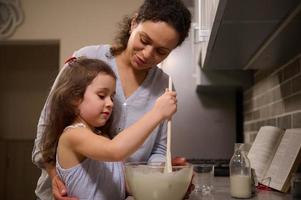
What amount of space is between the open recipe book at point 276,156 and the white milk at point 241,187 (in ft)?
0.43

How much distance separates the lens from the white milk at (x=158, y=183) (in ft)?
2.90

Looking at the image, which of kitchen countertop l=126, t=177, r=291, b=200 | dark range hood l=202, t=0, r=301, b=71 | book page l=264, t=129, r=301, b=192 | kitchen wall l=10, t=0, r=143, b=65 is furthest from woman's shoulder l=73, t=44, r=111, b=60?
kitchen wall l=10, t=0, r=143, b=65

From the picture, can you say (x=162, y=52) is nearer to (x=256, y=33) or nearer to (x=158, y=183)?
(x=256, y=33)

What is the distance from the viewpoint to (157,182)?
88 centimetres

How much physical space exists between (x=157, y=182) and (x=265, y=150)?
28.1 inches

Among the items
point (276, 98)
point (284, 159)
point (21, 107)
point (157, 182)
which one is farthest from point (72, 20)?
point (157, 182)

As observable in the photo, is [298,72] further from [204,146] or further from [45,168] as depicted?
[204,146]

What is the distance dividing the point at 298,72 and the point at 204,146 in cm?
143

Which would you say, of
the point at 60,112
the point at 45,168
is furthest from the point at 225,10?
the point at 45,168

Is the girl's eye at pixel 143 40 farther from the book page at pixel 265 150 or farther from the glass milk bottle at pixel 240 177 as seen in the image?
the book page at pixel 265 150

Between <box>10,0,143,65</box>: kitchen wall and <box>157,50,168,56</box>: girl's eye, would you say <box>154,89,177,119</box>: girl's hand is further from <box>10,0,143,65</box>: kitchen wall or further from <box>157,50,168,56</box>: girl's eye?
<box>10,0,143,65</box>: kitchen wall

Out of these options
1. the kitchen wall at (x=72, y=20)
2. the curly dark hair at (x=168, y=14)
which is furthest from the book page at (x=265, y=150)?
the kitchen wall at (x=72, y=20)

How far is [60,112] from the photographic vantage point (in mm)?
1166

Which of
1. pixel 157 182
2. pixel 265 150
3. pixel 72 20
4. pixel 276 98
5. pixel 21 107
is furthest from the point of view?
pixel 21 107
